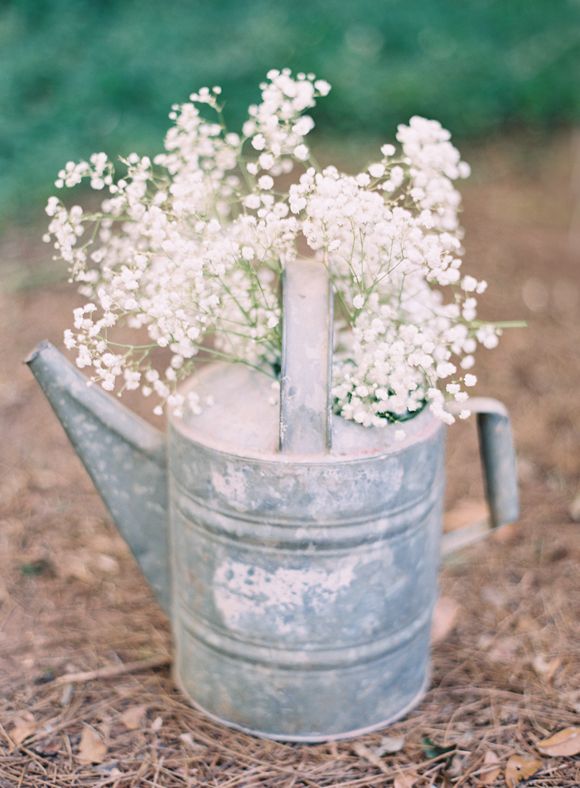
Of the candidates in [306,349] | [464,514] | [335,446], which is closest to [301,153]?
[306,349]

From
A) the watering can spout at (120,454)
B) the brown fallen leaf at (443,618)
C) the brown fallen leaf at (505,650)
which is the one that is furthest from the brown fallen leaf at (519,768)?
the watering can spout at (120,454)

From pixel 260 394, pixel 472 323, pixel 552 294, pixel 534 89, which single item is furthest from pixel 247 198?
pixel 534 89

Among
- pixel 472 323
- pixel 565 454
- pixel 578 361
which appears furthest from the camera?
pixel 578 361

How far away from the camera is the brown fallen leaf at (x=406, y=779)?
6.15 ft

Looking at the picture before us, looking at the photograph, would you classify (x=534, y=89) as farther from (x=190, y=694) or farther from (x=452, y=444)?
(x=190, y=694)

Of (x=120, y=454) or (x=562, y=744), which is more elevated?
(x=120, y=454)

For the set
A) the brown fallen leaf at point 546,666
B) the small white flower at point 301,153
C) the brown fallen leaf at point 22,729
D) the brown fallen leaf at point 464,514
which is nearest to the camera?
the small white flower at point 301,153

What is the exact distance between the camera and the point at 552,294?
4.39m

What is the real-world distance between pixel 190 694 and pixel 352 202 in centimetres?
119

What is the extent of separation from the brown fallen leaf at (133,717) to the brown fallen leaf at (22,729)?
20 cm

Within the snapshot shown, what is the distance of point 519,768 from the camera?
1.91m

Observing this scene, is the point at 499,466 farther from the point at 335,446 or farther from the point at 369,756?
the point at 369,756

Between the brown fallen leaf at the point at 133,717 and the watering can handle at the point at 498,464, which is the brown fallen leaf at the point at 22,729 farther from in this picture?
the watering can handle at the point at 498,464

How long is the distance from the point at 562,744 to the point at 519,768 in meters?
0.12
